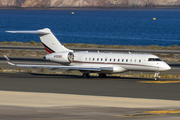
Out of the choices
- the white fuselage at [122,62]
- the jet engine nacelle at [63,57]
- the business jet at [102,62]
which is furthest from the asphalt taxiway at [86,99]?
the jet engine nacelle at [63,57]

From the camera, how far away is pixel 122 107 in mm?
22391

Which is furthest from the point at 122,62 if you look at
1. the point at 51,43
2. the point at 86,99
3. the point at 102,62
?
the point at 86,99

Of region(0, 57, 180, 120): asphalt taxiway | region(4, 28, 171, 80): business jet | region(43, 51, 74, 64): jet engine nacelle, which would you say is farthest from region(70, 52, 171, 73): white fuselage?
region(0, 57, 180, 120): asphalt taxiway

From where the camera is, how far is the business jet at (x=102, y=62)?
37969mm

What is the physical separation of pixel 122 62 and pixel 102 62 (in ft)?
7.74

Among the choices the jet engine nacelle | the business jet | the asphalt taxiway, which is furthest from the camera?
the jet engine nacelle

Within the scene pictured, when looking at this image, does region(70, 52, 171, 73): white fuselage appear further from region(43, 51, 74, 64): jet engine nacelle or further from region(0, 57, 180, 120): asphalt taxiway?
region(0, 57, 180, 120): asphalt taxiway

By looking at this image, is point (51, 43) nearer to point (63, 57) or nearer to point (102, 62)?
point (63, 57)

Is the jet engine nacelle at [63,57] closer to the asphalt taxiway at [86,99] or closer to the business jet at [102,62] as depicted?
the business jet at [102,62]

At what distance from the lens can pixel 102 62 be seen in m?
39.7

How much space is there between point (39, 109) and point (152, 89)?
13346mm

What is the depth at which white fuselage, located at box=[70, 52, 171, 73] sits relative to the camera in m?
37.8

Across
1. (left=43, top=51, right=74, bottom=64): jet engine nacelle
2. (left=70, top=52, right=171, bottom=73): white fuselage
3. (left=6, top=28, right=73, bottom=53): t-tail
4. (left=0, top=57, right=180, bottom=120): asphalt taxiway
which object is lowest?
(left=0, top=57, right=180, bottom=120): asphalt taxiway

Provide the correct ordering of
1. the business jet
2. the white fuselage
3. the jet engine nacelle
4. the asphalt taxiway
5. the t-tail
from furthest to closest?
1. the t-tail
2. the jet engine nacelle
3. the business jet
4. the white fuselage
5. the asphalt taxiway
